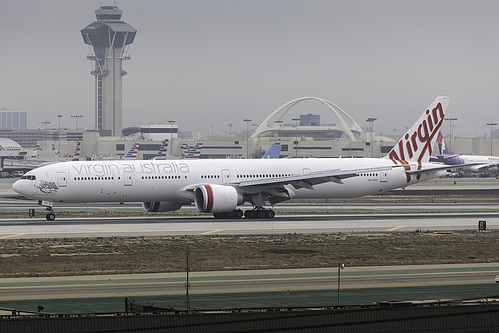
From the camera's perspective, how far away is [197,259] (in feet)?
133

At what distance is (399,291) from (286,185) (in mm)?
34192

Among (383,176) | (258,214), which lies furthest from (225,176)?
(383,176)

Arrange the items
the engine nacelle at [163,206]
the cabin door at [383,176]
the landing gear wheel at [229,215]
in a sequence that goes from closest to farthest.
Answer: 1. the landing gear wheel at [229,215]
2. the engine nacelle at [163,206]
3. the cabin door at [383,176]

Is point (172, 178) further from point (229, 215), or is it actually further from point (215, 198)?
point (229, 215)

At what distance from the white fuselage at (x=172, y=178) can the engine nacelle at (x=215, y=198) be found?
1768 millimetres

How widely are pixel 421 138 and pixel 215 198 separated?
21937mm

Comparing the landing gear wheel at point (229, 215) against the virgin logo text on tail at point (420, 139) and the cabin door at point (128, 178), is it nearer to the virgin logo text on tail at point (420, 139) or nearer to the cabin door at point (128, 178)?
the cabin door at point (128, 178)

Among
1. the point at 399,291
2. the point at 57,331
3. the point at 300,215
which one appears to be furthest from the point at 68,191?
the point at 57,331

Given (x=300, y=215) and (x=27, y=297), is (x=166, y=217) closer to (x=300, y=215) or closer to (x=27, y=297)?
(x=300, y=215)

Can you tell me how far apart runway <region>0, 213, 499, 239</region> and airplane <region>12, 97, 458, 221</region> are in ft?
5.91

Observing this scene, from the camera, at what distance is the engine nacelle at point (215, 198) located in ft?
202

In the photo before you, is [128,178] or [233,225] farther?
[128,178]

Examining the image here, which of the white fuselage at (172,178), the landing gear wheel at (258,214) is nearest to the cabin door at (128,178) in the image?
the white fuselage at (172,178)

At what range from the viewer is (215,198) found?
61.6 m
